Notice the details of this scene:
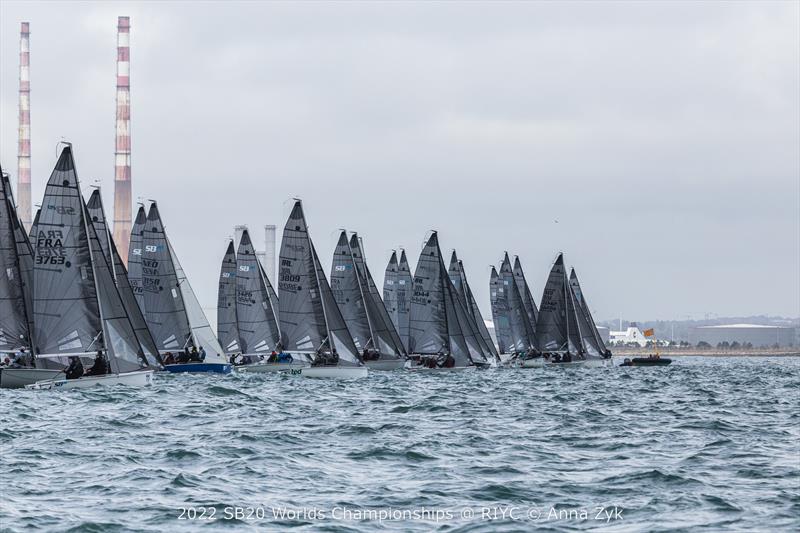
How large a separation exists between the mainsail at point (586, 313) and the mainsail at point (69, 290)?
56.2 m

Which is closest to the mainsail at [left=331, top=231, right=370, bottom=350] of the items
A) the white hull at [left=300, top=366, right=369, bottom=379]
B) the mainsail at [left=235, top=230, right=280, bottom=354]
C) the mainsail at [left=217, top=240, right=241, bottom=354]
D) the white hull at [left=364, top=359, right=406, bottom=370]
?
the white hull at [left=364, top=359, right=406, bottom=370]

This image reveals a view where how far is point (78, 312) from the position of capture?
41.4 metres

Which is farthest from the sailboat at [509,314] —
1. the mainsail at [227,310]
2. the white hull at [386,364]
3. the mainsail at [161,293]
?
the mainsail at [161,293]

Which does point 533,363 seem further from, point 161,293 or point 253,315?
point 161,293

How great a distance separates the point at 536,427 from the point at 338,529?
14.5 meters

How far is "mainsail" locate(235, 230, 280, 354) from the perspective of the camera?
65.1 metres

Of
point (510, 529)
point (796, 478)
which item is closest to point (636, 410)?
point (796, 478)

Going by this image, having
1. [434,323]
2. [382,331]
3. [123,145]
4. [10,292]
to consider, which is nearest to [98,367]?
[10,292]

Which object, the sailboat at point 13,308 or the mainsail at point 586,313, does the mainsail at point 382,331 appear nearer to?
the mainsail at point 586,313

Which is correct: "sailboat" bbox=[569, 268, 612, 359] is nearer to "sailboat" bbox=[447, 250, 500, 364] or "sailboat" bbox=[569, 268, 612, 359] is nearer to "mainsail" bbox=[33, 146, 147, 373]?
"sailboat" bbox=[447, 250, 500, 364]

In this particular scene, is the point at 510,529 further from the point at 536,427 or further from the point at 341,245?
the point at 341,245

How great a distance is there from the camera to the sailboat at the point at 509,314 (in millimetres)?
96875

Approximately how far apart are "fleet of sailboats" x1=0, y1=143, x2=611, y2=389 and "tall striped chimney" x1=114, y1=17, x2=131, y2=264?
50511 mm

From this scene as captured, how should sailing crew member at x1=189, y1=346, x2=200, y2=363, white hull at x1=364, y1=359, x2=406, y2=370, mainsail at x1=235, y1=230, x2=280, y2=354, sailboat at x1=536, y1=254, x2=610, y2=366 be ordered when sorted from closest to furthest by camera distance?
1. sailing crew member at x1=189, y1=346, x2=200, y2=363
2. mainsail at x1=235, y1=230, x2=280, y2=354
3. white hull at x1=364, y1=359, x2=406, y2=370
4. sailboat at x1=536, y1=254, x2=610, y2=366
